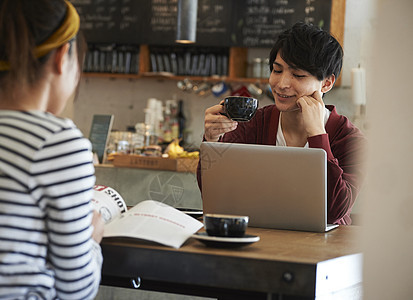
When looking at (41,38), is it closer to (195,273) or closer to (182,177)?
(195,273)

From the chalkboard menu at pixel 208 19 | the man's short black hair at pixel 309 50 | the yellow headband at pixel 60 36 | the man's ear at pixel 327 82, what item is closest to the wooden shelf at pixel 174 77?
the chalkboard menu at pixel 208 19

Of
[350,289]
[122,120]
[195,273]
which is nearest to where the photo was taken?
[195,273]

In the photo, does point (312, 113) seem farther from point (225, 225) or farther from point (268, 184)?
point (225, 225)

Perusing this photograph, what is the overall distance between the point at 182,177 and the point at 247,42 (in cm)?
162

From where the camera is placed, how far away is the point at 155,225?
124 centimetres

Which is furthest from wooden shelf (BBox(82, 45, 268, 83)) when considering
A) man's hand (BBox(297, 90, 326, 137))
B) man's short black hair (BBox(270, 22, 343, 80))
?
man's hand (BBox(297, 90, 326, 137))

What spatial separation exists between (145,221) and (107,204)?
161mm

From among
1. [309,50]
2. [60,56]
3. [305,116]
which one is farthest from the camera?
[309,50]

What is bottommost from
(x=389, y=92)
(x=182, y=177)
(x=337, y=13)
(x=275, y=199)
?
(x=182, y=177)

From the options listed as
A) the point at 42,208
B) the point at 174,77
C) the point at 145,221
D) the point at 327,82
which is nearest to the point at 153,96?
the point at 174,77

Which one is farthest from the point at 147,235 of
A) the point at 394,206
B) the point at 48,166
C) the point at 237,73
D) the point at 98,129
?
the point at 237,73

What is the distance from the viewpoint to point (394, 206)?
0.50m

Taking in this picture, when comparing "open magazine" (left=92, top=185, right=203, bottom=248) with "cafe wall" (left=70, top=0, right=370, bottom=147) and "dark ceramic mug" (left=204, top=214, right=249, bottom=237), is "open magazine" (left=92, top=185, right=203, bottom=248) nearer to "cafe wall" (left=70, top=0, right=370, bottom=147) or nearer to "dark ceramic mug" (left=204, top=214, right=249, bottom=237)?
"dark ceramic mug" (left=204, top=214, right=249, bottom=237)

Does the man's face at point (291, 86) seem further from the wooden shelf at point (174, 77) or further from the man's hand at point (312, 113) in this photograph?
the wooden shelf at point (174, 77)
